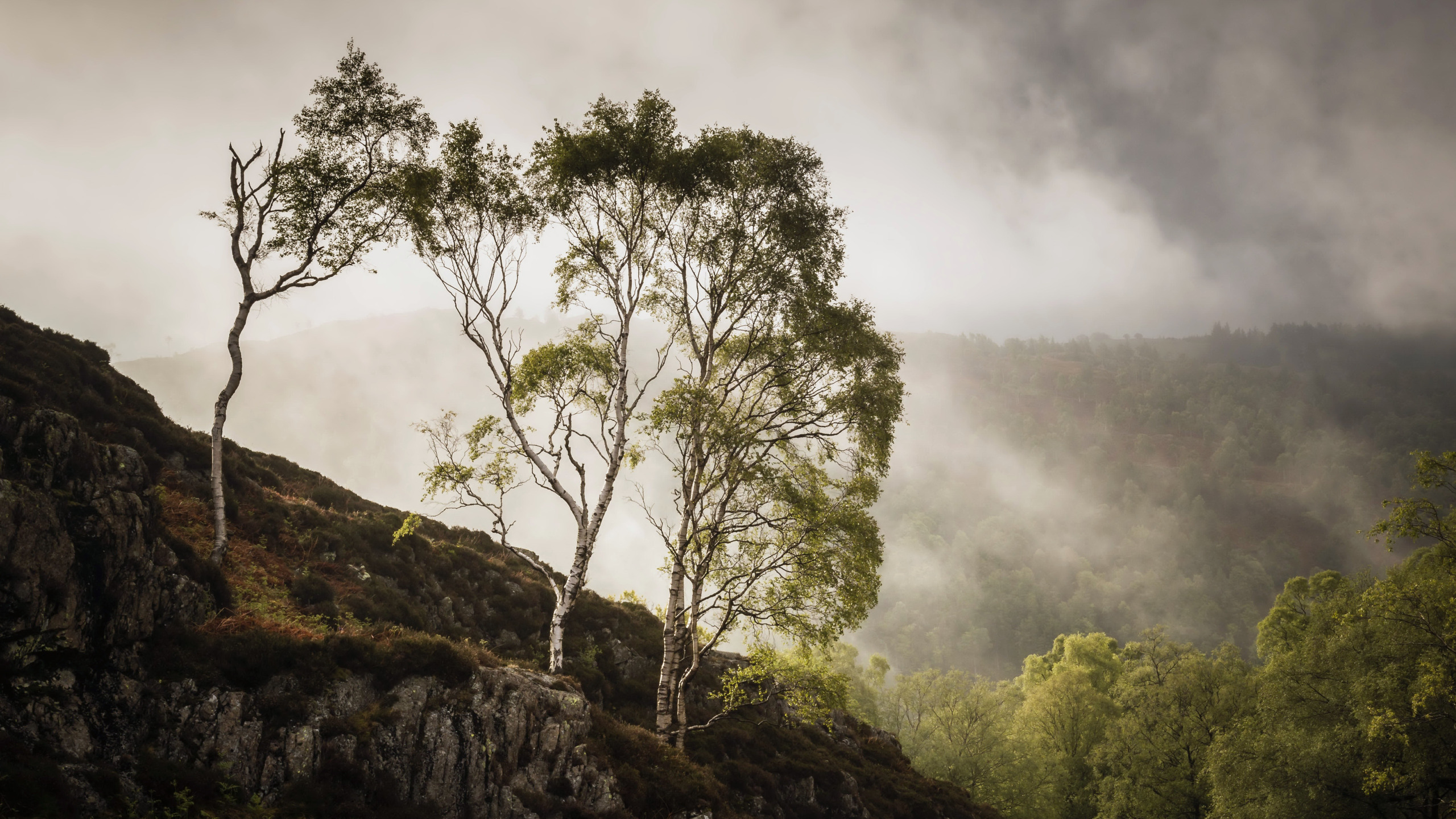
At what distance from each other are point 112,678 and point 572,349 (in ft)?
38.2

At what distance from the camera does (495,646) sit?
68.2ft

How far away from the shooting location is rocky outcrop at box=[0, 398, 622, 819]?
9000mm

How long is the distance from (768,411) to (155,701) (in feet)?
49.6

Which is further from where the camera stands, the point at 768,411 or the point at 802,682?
the point at 768,411

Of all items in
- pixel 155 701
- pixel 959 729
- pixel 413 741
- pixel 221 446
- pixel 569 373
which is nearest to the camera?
Answer: pixel 155 701

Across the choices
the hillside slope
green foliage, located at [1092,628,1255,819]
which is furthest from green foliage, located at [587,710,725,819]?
green foliage, located at [1092,628,1255,819]

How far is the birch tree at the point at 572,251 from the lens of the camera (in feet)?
55.7

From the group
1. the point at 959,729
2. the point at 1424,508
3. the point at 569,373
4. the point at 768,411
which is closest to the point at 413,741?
the point at 569,373

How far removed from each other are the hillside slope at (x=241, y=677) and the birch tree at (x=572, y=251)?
3906 mm

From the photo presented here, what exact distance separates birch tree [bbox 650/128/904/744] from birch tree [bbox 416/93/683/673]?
4.17ft

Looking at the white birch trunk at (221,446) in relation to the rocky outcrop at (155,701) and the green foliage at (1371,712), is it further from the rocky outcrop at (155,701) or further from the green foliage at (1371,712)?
the green foliage at (1371,712)

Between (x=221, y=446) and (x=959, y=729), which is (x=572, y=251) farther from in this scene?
(x=959, y=729)

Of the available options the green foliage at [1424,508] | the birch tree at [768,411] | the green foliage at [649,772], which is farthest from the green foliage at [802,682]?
the green foliage at [1424,508]

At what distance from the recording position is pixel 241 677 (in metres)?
11.1
